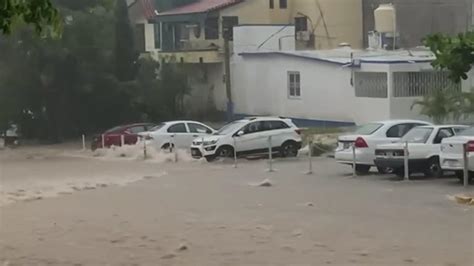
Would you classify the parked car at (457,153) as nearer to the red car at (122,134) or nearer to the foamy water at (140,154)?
the foamy water at (140,154)

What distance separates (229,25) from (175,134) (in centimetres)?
2212

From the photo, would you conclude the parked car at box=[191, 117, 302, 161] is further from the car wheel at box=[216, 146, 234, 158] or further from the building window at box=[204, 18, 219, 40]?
the building window at box=[204, 18, 219, 40]

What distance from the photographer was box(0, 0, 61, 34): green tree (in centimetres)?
811

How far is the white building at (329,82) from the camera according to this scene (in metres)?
47.1

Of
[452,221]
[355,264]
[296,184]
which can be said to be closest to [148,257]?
[355,264]

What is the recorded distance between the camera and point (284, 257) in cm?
1403

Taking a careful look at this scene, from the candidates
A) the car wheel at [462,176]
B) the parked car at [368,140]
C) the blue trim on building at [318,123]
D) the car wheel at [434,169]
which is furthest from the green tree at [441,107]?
the car wheel at [462,176]

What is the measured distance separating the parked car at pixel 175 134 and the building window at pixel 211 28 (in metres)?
21.4

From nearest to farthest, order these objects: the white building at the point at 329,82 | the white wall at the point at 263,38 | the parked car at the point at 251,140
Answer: the parked car at the point at 251,140 < the white building at the point at 329,82 < the white wall at the point at 263,38

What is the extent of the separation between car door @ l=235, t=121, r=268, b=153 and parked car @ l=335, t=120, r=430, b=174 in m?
8.07

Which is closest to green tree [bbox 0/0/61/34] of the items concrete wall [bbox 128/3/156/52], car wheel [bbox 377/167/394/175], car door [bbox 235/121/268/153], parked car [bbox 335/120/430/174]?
car wheel [bbox 377/167/394/175]

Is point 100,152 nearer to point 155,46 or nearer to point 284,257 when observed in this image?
point 155,46

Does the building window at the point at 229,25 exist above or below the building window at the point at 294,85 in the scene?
above

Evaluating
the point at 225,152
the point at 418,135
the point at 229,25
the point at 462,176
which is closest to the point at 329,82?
the point at 229,25
